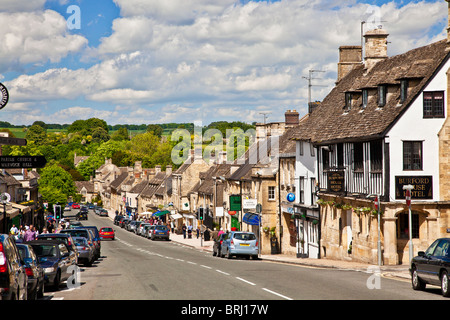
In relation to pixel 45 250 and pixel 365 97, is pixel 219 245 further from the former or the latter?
pixel 45 250

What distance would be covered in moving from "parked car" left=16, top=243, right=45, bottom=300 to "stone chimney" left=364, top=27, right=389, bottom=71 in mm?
25704

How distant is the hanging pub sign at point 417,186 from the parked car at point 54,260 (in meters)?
14.9

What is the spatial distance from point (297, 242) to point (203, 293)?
2797cm

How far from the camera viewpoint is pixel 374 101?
33406mm

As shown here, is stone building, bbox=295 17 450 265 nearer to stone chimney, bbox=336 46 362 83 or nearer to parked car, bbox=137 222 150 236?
stone chimney, bbox=336 46 362 83

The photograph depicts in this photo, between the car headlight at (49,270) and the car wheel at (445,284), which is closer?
the car wheel at (445,284)

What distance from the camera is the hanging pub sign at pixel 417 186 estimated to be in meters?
29.6

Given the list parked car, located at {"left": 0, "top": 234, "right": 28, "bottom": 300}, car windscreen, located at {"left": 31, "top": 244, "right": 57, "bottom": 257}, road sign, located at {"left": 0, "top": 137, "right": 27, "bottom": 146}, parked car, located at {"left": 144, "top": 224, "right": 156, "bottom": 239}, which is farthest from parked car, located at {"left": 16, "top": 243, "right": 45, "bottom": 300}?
parked car, located at {"left": 144, "top": 224, "right": 156, "bottom": 239}

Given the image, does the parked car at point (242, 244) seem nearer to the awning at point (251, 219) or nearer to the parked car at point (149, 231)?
the awning at point (251, 219)

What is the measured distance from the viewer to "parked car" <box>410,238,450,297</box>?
17.2m

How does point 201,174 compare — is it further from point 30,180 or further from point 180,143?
point 180,143

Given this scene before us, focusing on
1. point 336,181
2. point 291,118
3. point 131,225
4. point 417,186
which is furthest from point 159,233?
point 417,186

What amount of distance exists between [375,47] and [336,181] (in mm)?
8815

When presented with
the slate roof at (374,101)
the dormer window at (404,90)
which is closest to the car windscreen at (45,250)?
the slate roof at (374,101)
